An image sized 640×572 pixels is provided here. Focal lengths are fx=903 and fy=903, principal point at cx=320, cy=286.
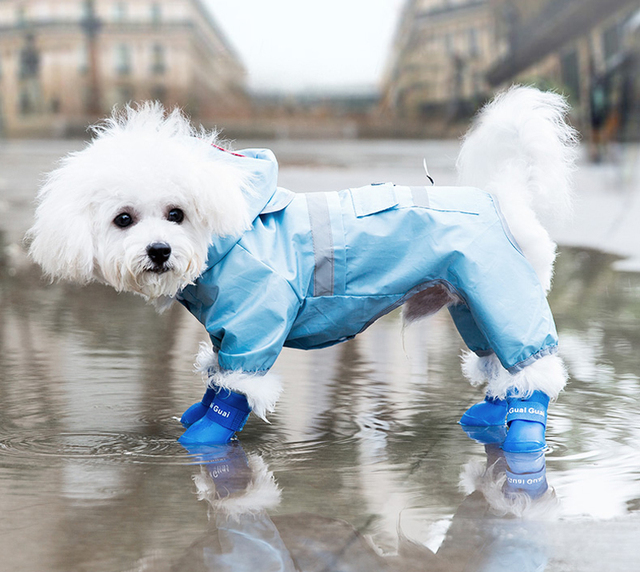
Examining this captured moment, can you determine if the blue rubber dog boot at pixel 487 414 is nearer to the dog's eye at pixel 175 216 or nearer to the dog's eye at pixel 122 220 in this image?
the dog's eye at pixel 175 216

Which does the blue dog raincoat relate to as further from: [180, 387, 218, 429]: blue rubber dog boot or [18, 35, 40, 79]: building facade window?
[18, 35, 40, 79]: building facade window

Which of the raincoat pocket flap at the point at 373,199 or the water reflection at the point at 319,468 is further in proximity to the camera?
the raincoat pocket flap at the point at 373,199

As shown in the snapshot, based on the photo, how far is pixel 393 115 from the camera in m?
16.0

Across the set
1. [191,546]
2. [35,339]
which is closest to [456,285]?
[191,546]

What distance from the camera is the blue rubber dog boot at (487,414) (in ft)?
10.8

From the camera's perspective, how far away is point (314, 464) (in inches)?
111

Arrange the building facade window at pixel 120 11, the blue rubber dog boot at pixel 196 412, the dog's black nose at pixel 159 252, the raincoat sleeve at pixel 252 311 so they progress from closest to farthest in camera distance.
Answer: the dog's black nose at pixel 159 252 < the raincoat sleeve at pixel 252 311 < the blue rubber dog boot at pixel 196 412 < the building facade window at pixel 120 11

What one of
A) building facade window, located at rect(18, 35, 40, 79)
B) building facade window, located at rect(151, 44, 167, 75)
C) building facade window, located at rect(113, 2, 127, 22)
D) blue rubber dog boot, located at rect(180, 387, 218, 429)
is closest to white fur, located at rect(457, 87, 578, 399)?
blue rubber dog boot, located at rect(180, 387, 218, 429)

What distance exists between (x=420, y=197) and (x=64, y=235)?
1192mm

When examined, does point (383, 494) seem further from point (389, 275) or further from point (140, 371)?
point (140, 371)

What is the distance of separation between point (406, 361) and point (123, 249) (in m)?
1.91

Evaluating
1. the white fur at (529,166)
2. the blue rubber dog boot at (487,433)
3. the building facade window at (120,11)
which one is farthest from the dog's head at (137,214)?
the building facade window at (120,11)

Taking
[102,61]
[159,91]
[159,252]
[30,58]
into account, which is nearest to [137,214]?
[159,252]

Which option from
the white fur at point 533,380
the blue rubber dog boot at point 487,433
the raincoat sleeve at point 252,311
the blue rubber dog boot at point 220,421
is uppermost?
the raincoat sleeve at point 252,311
